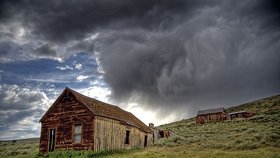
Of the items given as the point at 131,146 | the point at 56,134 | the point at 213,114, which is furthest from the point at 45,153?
the point at 213,114

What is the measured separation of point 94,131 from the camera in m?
23.1

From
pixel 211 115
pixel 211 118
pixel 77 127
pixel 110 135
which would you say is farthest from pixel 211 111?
pixel 77 127

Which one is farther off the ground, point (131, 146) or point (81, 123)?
point (81, 123)

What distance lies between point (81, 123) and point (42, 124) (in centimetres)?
483

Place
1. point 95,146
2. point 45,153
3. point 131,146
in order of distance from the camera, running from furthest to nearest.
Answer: point 131,146, point 45,153, point 95,146

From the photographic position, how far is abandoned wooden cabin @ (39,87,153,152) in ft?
76.9

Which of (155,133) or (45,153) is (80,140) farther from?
(155,133)

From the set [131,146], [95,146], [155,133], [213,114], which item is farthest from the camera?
[213,114]

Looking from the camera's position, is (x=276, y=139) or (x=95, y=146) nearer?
(x=95, y=146)

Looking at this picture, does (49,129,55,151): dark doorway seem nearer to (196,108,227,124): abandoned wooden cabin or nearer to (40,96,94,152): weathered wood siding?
(40,96,94,152): weathered wood siding

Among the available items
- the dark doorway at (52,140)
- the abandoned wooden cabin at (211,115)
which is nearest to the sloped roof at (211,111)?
the abandoned wooden cabin at (211,115)

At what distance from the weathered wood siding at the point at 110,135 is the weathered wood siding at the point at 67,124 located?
695 mm

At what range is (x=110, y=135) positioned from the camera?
2536 centimetres

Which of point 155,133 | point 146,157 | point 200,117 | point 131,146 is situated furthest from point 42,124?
point 200,117
